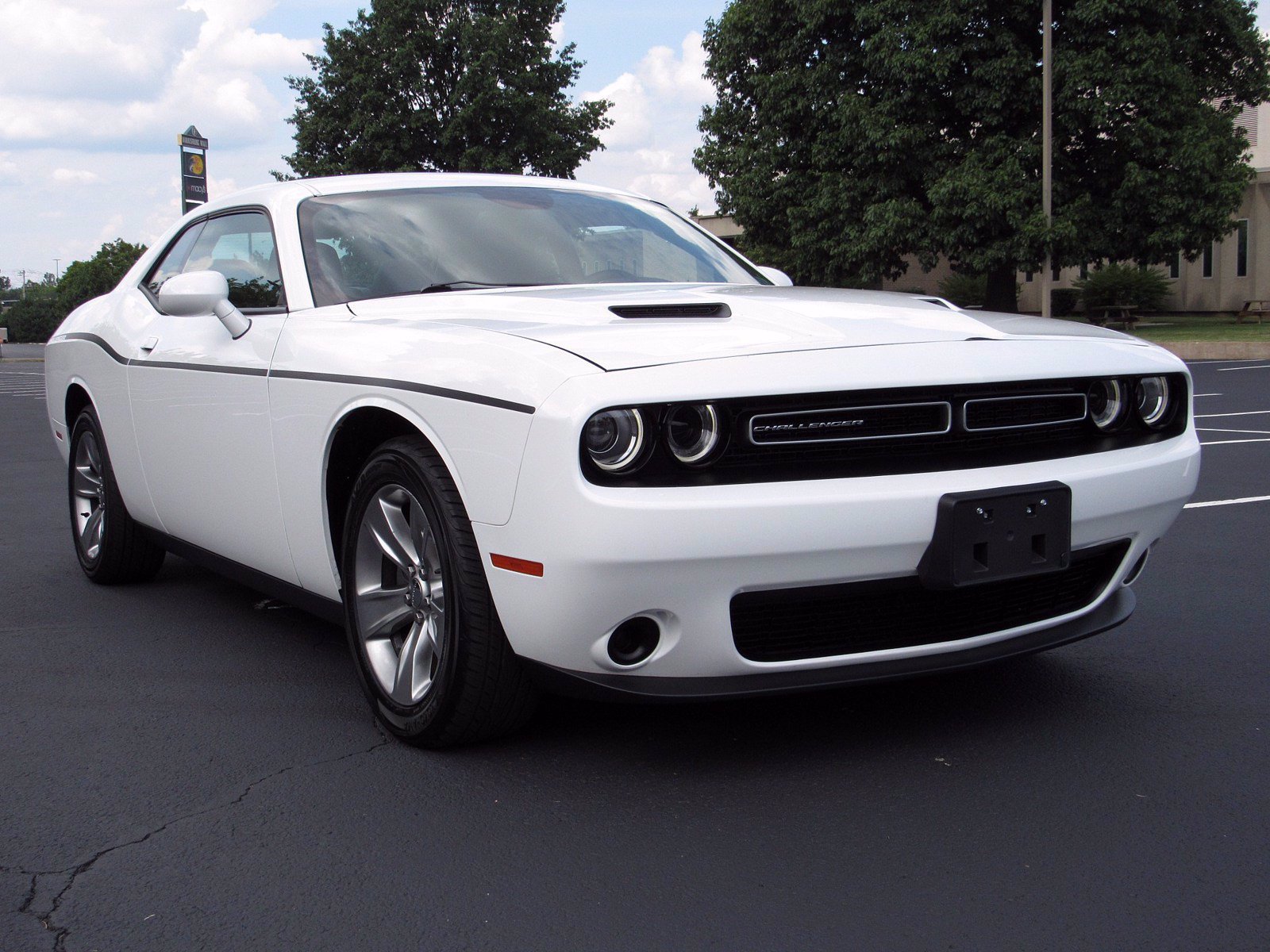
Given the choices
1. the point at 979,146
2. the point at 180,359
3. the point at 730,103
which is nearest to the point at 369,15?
the point at 730,103

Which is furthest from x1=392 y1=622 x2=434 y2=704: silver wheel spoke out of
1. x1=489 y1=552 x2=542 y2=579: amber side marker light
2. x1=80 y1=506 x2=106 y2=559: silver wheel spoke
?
x1=80 y1=506 x2=106 y2=559: silver wheel spoke

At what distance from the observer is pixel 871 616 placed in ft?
9.19

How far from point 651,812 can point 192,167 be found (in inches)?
760

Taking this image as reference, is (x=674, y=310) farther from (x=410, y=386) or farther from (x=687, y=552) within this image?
(x=687, y=552)

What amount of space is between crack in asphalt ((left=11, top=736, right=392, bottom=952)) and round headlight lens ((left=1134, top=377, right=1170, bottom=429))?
7.00 ft

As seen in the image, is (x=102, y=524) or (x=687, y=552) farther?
(x=102, y=524)

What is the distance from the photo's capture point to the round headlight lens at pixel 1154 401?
3277mm

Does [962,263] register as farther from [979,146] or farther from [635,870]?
[635,870]

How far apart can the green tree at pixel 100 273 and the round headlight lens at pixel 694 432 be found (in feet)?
233

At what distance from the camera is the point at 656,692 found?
8.91 feet

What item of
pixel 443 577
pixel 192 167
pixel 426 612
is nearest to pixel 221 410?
pixel 426 612

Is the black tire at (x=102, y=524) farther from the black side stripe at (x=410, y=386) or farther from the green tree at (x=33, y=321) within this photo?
the green tree at (x=33, y=321)

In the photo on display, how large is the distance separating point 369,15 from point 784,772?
40.2 m

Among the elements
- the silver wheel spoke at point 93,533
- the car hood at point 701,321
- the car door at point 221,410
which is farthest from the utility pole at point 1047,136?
the car hood at point 701,321
